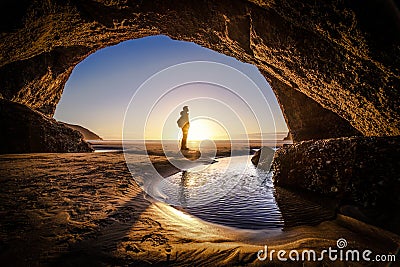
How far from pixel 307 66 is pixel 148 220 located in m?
4.55

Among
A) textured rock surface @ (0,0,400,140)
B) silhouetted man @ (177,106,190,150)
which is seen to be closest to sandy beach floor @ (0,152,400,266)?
textured rock surface @ (0,0,400,140)

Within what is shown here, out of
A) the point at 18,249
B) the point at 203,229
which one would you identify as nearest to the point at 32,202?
the point at 18,249

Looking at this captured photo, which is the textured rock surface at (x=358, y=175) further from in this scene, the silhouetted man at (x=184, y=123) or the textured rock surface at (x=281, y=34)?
the silhouetted man at (x=184, y=123)

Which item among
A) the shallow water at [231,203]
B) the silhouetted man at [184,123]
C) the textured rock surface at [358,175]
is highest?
the silhouetted man at [184,123]

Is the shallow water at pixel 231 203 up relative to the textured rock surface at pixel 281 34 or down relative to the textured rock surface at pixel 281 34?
down

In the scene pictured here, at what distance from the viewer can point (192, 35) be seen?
5484 mm

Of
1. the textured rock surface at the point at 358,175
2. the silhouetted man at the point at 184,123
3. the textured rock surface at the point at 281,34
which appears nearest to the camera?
the textured rock surface at the point at 358,175

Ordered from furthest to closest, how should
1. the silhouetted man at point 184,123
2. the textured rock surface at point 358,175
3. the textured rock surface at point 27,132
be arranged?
the silhouetted man at point 184,123, the textured rock surface at point 27,132, the textured rock surface at point 358,175

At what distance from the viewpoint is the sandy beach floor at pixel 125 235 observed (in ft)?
5.58

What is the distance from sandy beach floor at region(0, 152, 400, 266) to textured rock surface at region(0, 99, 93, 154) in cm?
412

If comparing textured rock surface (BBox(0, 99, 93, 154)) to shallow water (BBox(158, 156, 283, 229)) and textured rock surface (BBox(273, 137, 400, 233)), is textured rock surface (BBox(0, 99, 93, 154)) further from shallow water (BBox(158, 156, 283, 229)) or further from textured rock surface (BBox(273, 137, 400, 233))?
textured rock surface (BBox(273, 137, 400, 233))

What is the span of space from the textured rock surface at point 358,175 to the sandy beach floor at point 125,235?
350 millimetres

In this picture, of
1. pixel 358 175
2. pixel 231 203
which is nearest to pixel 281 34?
pixel 358 175

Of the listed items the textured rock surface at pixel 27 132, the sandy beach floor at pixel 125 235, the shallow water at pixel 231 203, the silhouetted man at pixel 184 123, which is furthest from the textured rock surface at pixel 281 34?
the silhouetted man at pixel 184 123
